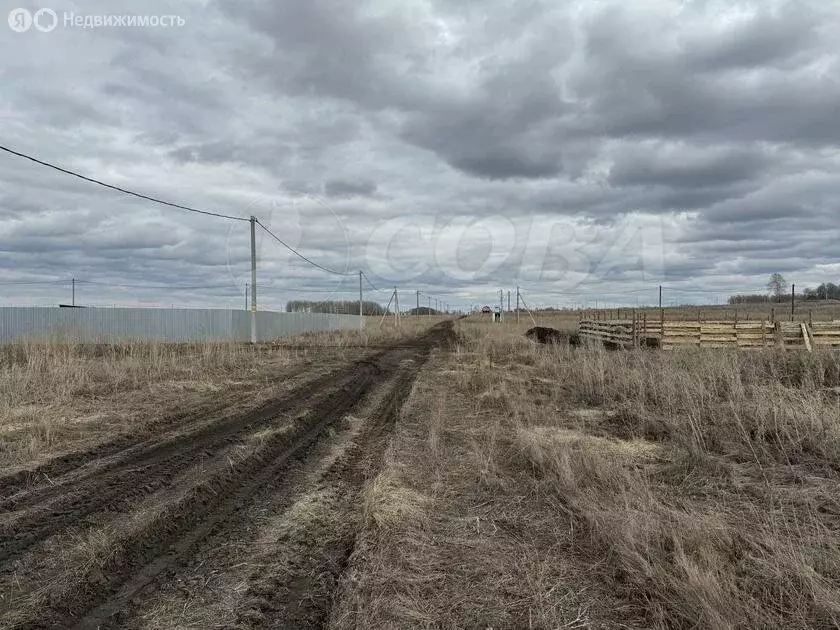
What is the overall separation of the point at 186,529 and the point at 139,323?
108ft

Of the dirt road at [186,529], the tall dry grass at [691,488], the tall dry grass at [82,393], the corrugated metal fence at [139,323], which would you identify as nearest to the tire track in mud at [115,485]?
the dirt road at [186,529]

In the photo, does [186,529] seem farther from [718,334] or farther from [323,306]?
[323,306]

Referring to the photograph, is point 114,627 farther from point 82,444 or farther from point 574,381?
point 574,381

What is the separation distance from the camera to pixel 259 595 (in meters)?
3.60

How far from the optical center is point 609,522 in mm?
4332

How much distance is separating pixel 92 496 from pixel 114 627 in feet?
9.23

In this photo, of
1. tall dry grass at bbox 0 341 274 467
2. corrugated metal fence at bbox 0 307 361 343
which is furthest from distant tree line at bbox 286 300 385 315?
tall dry grass at bbox 0 341 274 467

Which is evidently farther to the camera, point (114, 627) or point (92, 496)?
point (92, 496)

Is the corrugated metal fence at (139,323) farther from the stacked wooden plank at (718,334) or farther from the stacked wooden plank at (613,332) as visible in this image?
the stacked wooden plank at (718,334)

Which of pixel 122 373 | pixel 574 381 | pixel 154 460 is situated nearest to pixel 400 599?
pixel 154 460

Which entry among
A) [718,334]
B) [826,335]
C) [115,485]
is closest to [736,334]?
[718,334]

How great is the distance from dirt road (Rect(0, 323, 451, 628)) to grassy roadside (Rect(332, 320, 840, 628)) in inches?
16.7

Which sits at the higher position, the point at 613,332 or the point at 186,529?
the point at 613,332

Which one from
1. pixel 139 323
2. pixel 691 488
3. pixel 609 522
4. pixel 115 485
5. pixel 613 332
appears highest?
pixel 139 323
